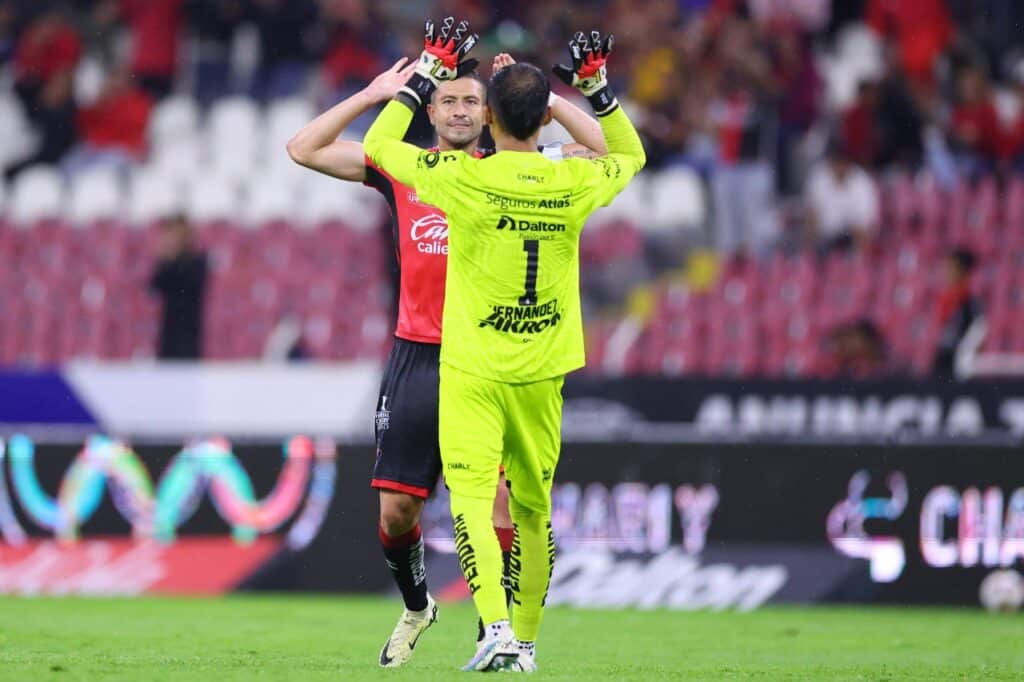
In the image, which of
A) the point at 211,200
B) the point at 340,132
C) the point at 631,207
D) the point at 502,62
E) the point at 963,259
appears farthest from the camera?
the point at 211,200

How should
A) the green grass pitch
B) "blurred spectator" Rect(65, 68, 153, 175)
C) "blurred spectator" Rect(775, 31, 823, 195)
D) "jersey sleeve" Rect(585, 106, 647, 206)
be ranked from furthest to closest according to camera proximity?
"blurred spectator" Rect(65, 68, 153, 175) < "blurred spectator" Rect(775, 31, 823, 195) < the green grass pitch < "jersey sleeve" Rect(585, 106, 647, 206)

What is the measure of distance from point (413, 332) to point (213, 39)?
13.3 metres

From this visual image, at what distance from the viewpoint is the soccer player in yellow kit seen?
737 centimetres

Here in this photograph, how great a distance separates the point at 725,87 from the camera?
19.1 metres

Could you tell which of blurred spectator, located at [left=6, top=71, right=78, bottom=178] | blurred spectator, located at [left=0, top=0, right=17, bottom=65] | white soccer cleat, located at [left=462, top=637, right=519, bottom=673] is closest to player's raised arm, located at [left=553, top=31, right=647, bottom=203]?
white soccer cleat, located at [left=462, top=637, right=519, bottom=673]

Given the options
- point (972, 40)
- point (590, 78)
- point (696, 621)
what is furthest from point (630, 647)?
point (972, 40)

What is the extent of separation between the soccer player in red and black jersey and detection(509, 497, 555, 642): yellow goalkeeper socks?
740mm

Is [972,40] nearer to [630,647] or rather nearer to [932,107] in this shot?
[932,107]

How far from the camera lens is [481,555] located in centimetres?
743

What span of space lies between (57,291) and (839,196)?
288 inches

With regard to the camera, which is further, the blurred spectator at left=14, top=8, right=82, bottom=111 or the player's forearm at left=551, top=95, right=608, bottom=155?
the blurred spectator at left=14, top=8, right=82, bottom=111

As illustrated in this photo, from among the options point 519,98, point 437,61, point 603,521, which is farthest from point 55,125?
point 519,98

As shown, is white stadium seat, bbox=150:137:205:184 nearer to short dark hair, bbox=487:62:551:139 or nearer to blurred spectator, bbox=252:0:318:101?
blurred spectator, bbox=252:0:318:101

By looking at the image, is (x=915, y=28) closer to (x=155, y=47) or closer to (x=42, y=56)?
(x=155, y=47)
